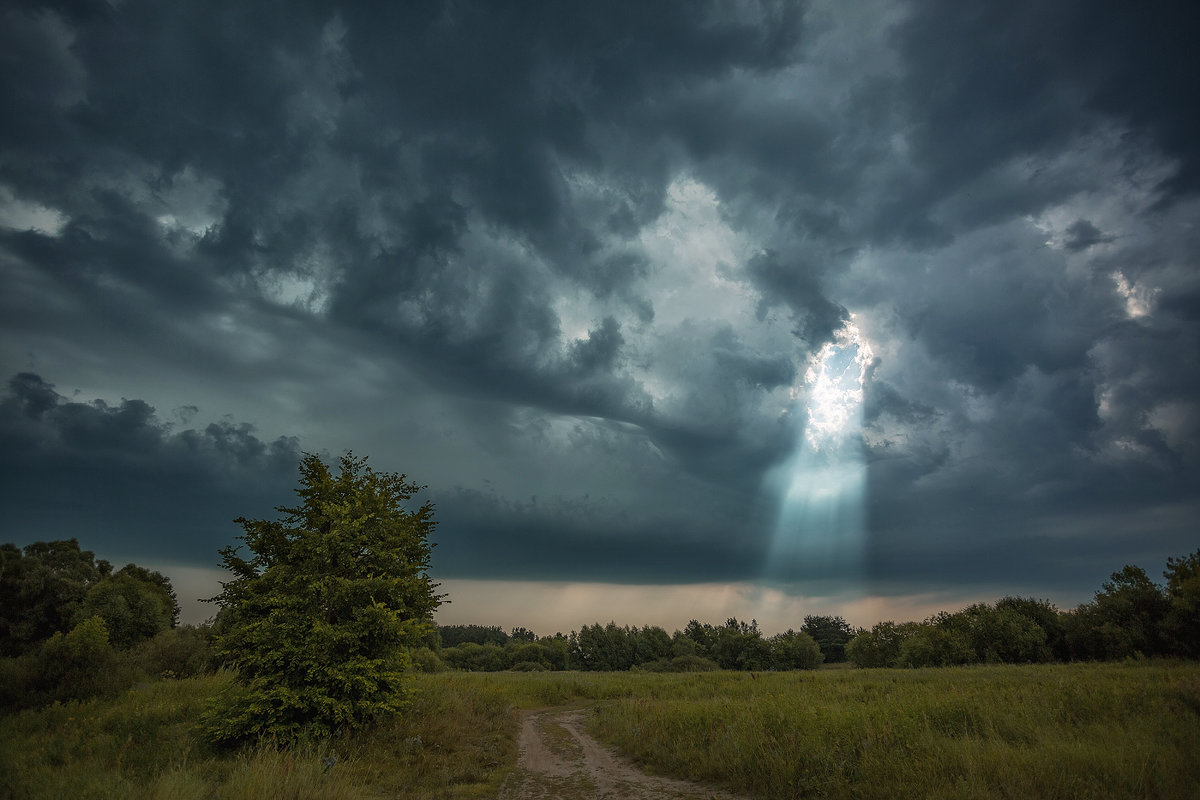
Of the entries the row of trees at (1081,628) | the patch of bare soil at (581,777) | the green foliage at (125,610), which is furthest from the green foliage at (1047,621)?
the green foliage at (125,610)

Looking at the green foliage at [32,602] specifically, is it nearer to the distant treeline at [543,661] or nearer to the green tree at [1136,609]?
A: the distant treeline at [543,661]

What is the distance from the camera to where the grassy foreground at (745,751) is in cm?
734

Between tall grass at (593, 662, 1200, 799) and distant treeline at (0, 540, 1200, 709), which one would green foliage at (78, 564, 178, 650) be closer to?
distant treeline at (0, 540, 1200, 709)

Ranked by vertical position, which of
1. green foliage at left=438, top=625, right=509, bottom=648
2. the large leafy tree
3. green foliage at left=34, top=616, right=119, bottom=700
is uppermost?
the large leafy tree

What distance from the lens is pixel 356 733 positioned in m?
12.5

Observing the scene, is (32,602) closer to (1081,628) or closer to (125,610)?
(125,610)

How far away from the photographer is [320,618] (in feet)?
39.7

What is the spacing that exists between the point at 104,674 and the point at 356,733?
60.9 feet

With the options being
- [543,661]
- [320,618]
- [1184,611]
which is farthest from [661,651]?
[320,618]

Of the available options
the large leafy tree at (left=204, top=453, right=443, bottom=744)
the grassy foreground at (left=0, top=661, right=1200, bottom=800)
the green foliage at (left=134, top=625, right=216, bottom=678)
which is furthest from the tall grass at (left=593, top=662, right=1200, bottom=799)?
the green foliage at (left=134, top=625, right=216, bottom=678)

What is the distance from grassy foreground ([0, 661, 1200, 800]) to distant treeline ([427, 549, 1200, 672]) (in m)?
3.86

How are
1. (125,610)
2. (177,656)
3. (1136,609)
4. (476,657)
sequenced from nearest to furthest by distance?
1. (177,656)
2. (1136,609)
3. (125,610)
4. (476,657)

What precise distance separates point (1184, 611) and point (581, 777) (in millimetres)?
41445

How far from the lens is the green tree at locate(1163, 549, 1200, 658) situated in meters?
29.9
